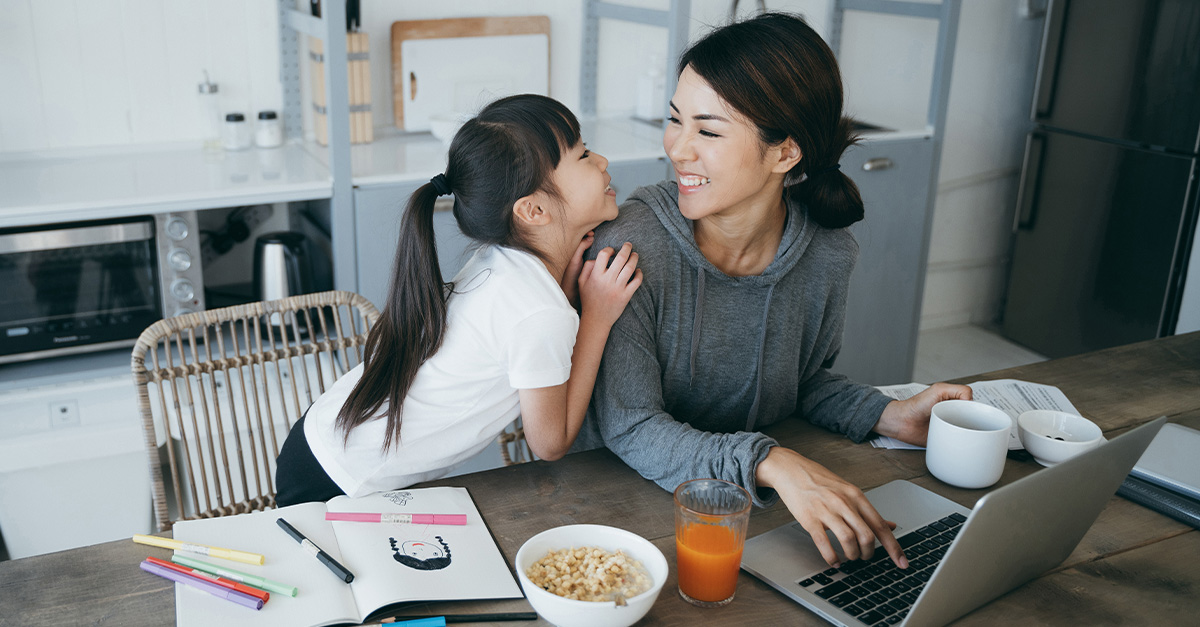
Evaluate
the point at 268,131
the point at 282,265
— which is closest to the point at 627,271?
the point at 282,265

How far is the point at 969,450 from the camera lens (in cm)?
112

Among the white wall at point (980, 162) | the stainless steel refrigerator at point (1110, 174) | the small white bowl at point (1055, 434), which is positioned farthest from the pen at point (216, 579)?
the white wall at point (980, 162)

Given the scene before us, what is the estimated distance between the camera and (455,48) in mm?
2656

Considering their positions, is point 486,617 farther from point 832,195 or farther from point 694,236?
point 832,195

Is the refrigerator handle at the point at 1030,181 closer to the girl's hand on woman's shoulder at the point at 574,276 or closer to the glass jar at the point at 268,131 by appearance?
the glass jar at the point at 268,131

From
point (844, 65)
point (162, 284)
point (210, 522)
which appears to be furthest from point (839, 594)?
point (844, 65)

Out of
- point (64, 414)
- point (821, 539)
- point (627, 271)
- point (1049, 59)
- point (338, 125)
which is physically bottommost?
point (64, 414)

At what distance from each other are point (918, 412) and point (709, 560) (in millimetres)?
489

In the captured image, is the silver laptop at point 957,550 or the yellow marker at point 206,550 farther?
the yellow marker at point 206,550

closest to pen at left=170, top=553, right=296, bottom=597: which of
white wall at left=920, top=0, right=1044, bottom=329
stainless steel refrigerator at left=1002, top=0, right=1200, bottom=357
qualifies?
stainless steel refrigerator at left=1002, top=0, right=1200, bottom=357

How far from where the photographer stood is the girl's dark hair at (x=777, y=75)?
1.20 meters

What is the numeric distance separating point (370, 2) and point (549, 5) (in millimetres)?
525

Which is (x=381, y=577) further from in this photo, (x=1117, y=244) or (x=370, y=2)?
(x=1117, y=244)

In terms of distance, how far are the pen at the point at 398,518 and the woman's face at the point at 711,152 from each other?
1.72 ft
